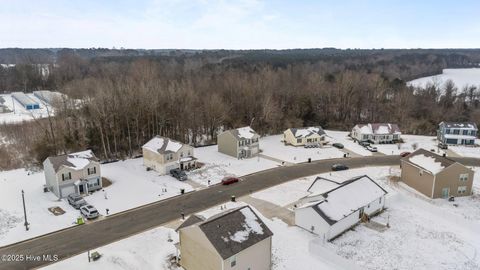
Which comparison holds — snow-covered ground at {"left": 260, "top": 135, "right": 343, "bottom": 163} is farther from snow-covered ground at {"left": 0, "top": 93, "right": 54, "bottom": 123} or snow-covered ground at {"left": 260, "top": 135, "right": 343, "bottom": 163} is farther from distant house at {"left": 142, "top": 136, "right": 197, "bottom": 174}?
snow-covered ground at {"left": 0, "top": 93, "right": 54, "bottom": 123}

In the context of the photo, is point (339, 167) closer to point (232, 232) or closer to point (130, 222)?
point (232, 232)

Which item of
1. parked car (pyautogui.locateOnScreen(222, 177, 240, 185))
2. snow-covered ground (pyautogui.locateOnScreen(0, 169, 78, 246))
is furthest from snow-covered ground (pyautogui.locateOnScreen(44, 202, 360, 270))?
parked car (pyautogui.locateOnScreen(222, 177, 240, 185))

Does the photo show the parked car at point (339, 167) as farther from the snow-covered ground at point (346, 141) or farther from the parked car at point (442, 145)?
the parked car at point (442, 145)

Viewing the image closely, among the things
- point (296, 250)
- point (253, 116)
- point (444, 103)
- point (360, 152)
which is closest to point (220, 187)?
point (296, 250)

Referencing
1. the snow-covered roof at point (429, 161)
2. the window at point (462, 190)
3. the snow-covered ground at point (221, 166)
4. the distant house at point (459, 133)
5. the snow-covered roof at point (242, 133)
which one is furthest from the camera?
the distant house at point (459, 133)

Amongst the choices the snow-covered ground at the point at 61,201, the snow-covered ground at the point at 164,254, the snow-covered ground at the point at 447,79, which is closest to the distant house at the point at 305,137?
the snow-covered ground at the point at 61,201
